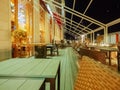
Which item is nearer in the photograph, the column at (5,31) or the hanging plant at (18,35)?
the column at (5,31)

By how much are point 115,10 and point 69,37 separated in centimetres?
3661

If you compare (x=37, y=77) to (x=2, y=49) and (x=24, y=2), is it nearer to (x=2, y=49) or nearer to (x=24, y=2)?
(x=2, y=49)

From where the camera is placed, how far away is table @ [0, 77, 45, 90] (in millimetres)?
1670

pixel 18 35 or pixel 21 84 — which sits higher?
pixel 18 35

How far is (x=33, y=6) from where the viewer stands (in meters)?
11.0

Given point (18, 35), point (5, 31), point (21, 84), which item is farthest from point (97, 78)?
point (18, 35)

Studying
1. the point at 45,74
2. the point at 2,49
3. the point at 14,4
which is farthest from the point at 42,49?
the point at 14,4

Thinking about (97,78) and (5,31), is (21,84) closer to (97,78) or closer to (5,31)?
(97,78)

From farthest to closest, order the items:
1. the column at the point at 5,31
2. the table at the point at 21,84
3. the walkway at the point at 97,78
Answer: the column at the point at 5,31 → the table at the point at 21,84 → the walkway at the point at 97,78

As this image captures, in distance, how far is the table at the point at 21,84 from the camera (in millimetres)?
1670

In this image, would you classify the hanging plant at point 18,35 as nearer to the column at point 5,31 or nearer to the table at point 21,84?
the column at point 5,31

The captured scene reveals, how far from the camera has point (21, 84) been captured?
179cm

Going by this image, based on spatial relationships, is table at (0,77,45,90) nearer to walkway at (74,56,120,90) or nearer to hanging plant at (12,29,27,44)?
walkway at (74,56,120,90)

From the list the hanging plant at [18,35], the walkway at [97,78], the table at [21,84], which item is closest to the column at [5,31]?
the hanging plant at [18,35]
